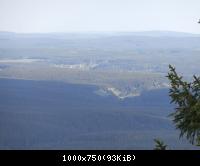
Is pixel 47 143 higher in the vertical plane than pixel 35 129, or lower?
lower

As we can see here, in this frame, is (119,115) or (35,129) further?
(119,115)

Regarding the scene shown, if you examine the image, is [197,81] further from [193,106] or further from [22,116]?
[22,116]

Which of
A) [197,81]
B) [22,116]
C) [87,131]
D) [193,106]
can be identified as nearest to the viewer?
[193,106]

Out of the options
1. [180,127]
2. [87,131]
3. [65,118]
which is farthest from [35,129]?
[180,127]
